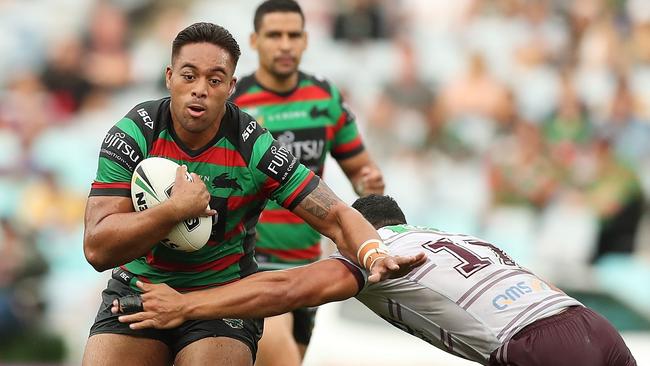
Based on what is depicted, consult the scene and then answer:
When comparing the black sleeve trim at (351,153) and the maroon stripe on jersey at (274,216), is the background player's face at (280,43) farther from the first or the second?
the maroon stripe on jersey at (274,216)

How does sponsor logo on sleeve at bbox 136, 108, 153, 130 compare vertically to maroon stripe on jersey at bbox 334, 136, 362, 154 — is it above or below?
above

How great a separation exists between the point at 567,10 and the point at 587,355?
9642mm

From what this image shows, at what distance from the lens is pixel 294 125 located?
7613mm

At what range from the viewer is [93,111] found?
549 inches

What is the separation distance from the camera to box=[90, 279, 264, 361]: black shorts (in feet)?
17.3

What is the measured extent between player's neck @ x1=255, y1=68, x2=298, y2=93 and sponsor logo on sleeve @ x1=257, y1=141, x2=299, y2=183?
7.79 feet

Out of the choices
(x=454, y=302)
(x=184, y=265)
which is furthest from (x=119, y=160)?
(x=454, y=302)

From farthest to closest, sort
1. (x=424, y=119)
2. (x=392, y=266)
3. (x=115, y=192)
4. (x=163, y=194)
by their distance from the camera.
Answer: (x=424, y=119)
(x=115, y=192)
(x=163, y=194)
(x=392, y=266)

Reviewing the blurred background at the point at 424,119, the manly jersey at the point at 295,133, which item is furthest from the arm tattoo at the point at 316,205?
the blurred background at the point at 424,119

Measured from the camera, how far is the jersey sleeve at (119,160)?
5180 mm

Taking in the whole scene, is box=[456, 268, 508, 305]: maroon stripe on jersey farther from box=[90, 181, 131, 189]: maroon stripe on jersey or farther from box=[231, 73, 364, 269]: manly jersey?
box=[231, 73, 364, 269]: manly jersey

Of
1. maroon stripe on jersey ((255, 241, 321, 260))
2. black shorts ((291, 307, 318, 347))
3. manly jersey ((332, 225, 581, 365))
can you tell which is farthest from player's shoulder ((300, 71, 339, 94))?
manly jersey ((332, 225, 581, 365))

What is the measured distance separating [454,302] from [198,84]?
1.58 meters

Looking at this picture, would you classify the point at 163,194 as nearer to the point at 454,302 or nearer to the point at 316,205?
the point at 316,205
